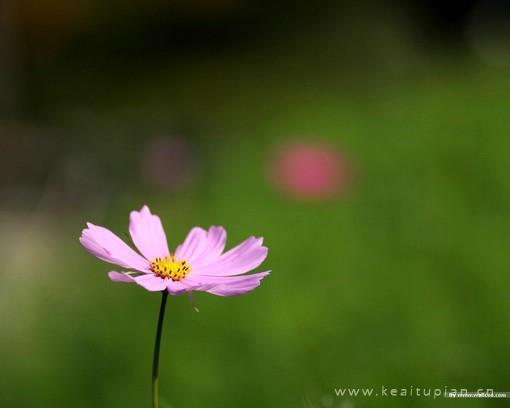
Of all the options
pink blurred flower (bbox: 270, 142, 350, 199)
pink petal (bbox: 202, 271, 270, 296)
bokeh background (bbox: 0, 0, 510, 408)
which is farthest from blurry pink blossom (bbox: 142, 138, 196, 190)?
pink petal (bbox: 202, 271, 270, 296)

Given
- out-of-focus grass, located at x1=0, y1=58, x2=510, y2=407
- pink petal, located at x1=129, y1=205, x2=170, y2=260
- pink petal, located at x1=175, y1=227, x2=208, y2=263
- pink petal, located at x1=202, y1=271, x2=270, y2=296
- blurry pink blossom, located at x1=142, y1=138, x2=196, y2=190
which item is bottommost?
out-of-focus grass, located at x1=0, y1=58, x2=510, y2=407

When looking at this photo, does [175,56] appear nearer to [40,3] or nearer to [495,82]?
[40,3]

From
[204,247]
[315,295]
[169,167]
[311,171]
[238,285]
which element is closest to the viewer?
[238,285]

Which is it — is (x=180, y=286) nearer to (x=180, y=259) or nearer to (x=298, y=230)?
(x=180, y=259)

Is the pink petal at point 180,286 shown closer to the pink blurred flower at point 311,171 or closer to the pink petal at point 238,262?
the pink petal at point 238,262

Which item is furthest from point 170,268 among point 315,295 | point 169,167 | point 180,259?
point 169,167

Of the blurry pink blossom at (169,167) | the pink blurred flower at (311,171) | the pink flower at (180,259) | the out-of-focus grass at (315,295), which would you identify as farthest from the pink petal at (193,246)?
the blurry pink blossom at (169,167)

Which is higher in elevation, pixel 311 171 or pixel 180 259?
pixel 180 259

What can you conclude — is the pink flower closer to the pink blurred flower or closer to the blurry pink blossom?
the pink blurred flower
